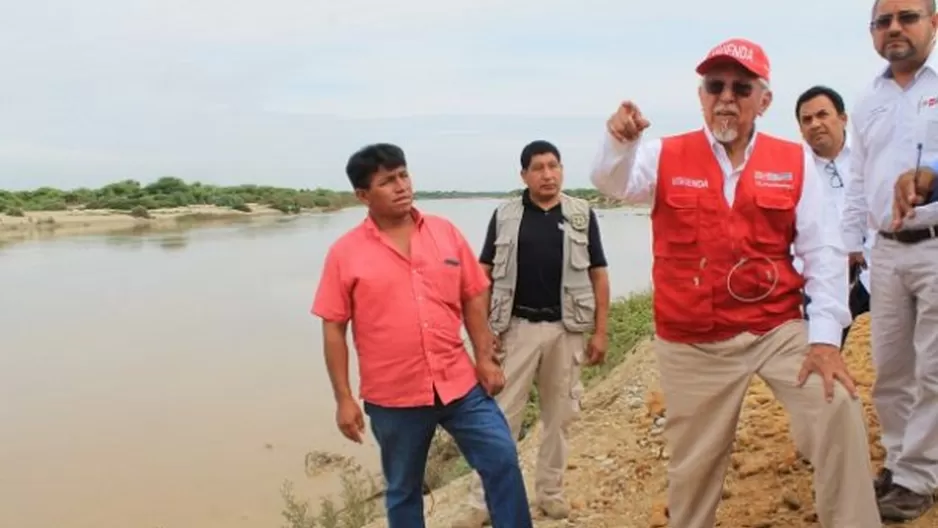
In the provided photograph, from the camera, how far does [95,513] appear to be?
773 centimetres

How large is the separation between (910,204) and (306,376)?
9712 millimetres

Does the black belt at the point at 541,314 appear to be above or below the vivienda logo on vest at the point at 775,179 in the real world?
below

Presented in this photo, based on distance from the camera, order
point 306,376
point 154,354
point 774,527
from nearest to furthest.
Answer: point 774,527 → point 306,376 → point 154,354

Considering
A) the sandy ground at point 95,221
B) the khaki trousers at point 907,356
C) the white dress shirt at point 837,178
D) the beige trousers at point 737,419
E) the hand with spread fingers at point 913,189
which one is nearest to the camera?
the beige trousers at point 737,419

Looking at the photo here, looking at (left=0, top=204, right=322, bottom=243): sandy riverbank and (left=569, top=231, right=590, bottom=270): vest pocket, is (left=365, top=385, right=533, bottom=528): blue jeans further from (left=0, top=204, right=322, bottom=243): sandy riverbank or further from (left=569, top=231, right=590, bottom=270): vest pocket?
(left=0, top=204, right=322, bottom=243): sandy riverbank

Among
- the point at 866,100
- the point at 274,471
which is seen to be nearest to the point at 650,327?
the point at 274,471

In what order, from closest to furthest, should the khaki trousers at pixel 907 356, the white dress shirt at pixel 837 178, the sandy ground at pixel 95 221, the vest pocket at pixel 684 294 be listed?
the vest pocket at pixel 684 294
the khaki trousers at pixel 907 356
the white dress shirt at pixel 837 178
the sandy ground at pixel 95 221

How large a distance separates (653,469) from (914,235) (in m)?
2.01

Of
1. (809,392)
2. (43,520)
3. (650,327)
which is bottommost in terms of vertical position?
(43,520)

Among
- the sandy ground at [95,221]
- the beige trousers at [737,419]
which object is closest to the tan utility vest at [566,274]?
the beige trousers at [737,419]

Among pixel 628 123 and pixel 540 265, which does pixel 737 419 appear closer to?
pixel 628 123

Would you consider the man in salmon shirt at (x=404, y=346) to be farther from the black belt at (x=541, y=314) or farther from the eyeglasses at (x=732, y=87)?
the eyeglasses at (x=732, y=87)

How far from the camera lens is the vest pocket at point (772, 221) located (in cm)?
294

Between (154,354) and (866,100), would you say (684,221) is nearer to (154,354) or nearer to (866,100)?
(866,100)
